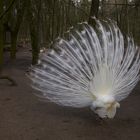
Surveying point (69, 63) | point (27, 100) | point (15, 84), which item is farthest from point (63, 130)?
point (15, 84)

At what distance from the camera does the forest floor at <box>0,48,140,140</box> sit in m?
5.84

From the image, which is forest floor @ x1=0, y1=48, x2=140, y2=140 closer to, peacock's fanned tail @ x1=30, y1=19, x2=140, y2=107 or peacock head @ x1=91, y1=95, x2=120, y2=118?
peacock head @ x1=91, y1=95, x2=120, y2=118

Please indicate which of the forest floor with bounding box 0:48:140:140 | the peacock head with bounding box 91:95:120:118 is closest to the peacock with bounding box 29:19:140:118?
the peacock head with bounding box 91:95:120:118

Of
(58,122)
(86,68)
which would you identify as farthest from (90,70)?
(58,122)

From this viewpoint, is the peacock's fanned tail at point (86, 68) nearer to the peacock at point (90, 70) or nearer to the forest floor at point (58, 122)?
the peacock at point (90, 70)

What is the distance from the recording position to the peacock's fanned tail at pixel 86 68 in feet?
20.4

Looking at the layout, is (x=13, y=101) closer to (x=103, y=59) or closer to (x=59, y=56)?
(x=59, y=56)

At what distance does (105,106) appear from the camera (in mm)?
6051

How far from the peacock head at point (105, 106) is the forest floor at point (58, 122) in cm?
19

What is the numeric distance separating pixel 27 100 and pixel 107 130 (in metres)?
2.31

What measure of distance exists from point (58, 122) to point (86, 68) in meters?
0.96

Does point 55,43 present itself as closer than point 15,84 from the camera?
Yes

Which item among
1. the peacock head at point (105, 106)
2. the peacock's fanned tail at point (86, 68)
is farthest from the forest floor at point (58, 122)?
the peacock's fanned tail at point (86, 68)

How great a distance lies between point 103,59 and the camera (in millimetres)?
6219
